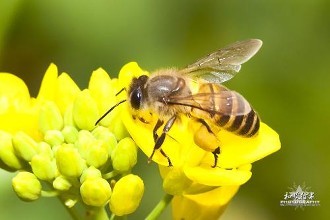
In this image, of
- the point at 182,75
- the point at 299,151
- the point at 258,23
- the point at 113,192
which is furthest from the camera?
the point at 258,23

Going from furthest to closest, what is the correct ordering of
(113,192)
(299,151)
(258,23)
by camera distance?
1. (258,23)
2. (299,151)
3. (113,192)

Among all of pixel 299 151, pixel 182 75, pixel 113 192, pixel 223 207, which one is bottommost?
pixel 299 151

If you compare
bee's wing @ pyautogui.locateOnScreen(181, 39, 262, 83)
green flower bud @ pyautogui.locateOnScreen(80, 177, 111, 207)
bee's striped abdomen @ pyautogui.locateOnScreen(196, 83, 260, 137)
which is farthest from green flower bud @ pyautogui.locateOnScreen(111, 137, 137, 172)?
bee's wing @ pyautogui.locateOnScreen(181, 39, 262, 83)

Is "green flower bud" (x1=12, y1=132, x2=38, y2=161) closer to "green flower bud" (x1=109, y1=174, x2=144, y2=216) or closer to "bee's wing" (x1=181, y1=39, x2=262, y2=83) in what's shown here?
"green flower bud" (x1=109, y1=174, x2=144, y2=216)

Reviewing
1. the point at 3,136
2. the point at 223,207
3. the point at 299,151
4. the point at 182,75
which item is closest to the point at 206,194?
the point at 223,207

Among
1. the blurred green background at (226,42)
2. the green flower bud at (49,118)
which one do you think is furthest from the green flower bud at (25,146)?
the blurred green background at (226,42)

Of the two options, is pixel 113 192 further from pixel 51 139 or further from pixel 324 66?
pixel 324 66

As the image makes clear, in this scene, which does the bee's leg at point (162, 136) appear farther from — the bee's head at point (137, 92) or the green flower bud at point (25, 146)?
the green flower bud at point (25, 146)

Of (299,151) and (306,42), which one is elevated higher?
(306,42)
